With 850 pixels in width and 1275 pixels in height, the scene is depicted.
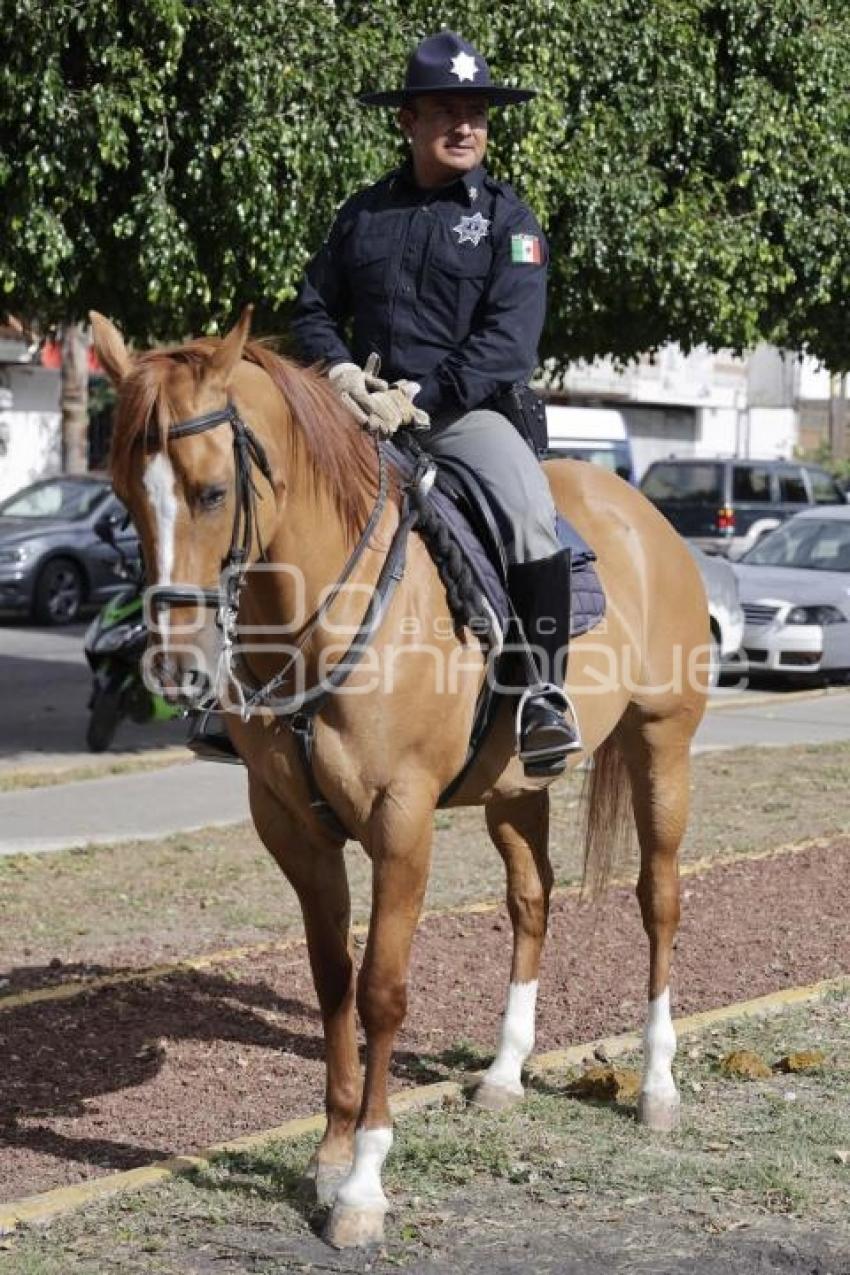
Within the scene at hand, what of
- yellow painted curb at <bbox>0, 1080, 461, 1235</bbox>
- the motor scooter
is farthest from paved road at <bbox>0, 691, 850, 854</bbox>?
yellow painted curb at <bbox>0, 1080, 461, 1235</bbox>

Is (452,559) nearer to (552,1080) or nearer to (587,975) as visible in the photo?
(552,1080)

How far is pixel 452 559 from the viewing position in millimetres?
5512

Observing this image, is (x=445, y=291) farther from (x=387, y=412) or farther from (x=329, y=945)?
(x=329, y=945)

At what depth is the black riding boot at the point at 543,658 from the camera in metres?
5.69

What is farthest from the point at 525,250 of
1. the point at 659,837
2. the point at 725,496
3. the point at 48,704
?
the point at 725,496

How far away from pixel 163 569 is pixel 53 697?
1342cm

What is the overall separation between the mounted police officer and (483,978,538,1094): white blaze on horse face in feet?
3.40

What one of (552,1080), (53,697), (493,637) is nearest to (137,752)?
(53,697)

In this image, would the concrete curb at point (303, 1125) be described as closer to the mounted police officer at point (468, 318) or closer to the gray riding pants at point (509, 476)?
the mounted police officer at point (468, 318)

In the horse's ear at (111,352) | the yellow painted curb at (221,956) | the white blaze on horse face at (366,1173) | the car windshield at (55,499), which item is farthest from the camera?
the car windshield at (55,499)

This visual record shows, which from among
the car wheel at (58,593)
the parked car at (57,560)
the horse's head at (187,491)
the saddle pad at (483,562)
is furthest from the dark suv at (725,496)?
the horse's head at (187,491)

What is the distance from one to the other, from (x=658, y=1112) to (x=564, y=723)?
1349 mm

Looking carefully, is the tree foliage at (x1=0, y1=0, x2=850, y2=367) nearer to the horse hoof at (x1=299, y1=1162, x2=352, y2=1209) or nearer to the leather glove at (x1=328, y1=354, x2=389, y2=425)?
the leather glove at (x1=328, y1=354, x2=389, y2=425)

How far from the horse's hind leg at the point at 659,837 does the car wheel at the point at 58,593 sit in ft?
60.4
